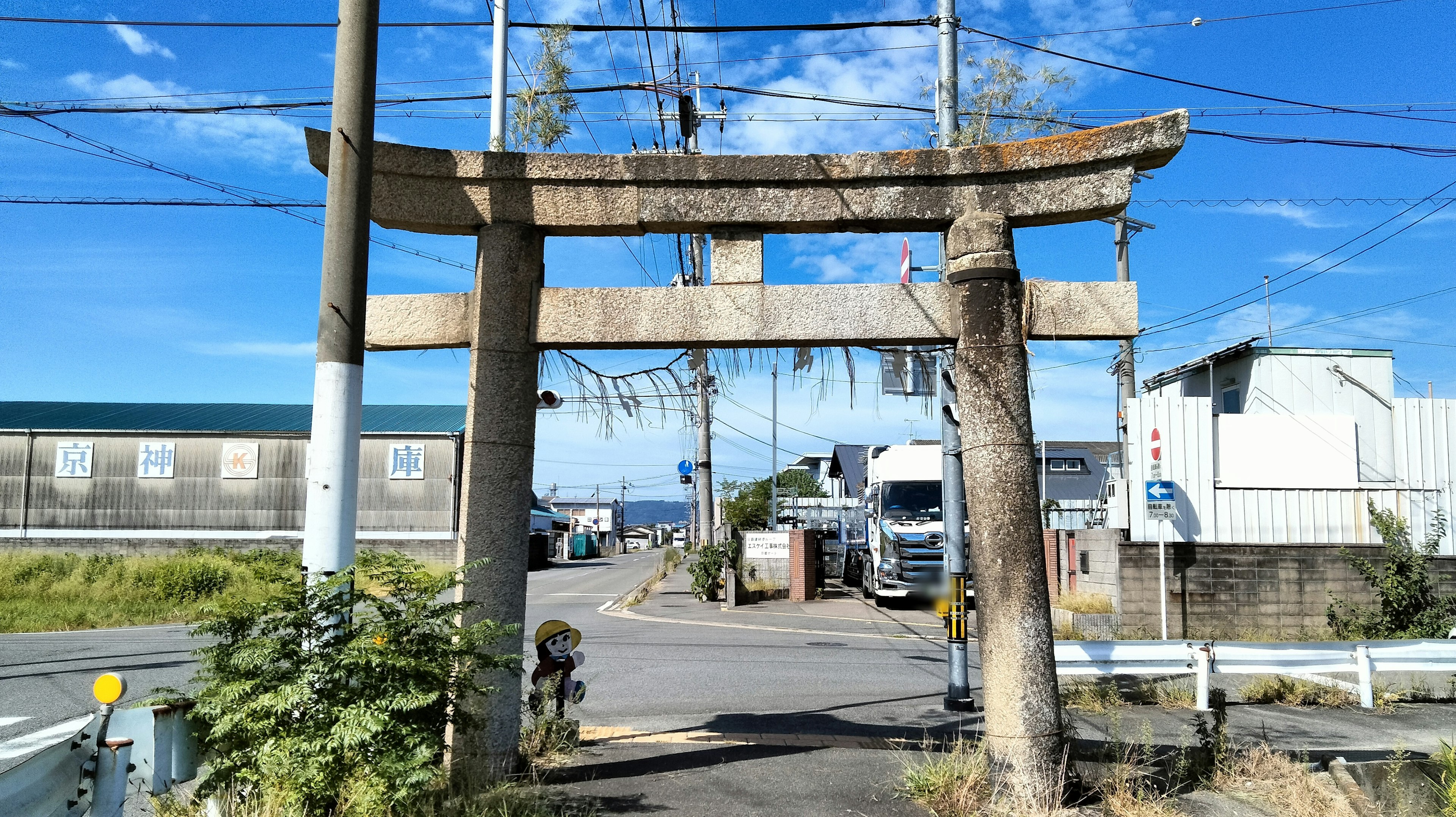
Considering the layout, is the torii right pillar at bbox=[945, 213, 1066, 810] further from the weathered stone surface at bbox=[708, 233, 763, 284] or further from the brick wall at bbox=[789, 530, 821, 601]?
the brick wall at bbox=[789, 530, 821, 601]

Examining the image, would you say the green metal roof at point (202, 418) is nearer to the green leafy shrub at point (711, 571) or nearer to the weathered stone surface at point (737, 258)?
the green leafy shrub at point (711, 571)

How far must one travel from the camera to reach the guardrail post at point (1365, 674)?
34.3 feet

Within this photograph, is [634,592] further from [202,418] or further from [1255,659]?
[202,418]

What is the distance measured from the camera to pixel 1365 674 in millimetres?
10500

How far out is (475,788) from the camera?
5.77 metres

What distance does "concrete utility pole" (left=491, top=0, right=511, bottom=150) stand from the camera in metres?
13.5

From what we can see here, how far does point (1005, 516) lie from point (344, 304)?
4.40 m

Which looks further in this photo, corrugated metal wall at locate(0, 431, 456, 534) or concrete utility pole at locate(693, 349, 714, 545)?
corrugated metal wall at locate(0, 431, 456, 534)

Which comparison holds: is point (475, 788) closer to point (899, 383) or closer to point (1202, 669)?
point (899, 383)

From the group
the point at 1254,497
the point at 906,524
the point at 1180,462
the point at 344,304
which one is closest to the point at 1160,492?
the point at 1180,462

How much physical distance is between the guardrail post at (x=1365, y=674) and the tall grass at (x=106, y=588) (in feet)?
51.3

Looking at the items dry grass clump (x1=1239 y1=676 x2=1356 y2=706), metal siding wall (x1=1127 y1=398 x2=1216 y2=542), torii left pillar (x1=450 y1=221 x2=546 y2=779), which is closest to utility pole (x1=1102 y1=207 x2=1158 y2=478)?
metal siding wall (x1=1127 y1=398 x2=1216 y2=542)

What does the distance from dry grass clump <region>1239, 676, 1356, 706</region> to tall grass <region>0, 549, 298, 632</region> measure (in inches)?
580

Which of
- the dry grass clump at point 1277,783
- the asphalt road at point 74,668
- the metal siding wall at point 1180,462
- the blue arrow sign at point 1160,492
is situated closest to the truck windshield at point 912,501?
the metal siding wall at point 1180,462
